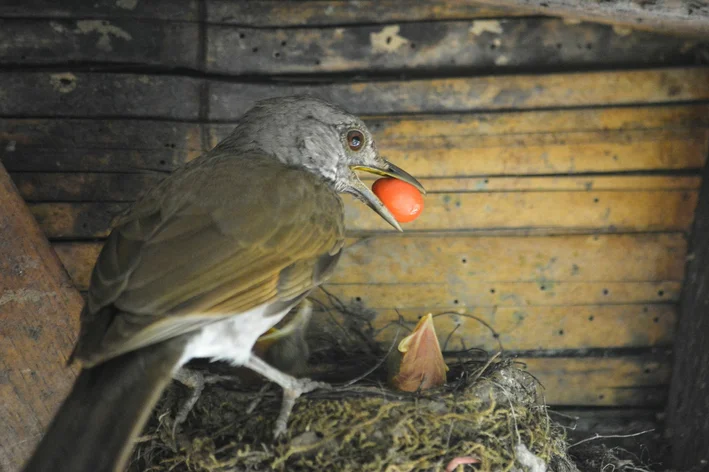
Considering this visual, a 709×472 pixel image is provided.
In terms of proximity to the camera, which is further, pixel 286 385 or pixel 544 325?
pixel 544 325

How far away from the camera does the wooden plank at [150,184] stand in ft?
9.32

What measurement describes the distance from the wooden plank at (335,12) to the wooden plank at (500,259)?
836 mm

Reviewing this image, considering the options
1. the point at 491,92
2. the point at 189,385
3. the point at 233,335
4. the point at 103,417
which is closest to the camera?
the point at 103,417

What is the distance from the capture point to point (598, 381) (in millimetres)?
2969

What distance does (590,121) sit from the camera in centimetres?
285

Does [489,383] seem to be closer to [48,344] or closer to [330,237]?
[330,237]

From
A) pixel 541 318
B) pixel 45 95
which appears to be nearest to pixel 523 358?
pixel 541 318

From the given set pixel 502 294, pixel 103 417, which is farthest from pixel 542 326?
pixel 103 417

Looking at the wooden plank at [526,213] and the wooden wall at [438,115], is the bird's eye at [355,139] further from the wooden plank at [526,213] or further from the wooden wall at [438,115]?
the wooden plank at [526,213]

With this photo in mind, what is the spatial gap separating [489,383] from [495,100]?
1061mm

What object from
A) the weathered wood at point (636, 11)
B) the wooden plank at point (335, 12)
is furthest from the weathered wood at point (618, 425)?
the wooden plank at point (335, 12)

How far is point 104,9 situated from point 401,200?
1.37 m

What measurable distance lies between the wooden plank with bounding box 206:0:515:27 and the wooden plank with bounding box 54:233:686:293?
84 centimetres

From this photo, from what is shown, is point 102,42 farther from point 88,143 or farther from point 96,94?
point 88,143
